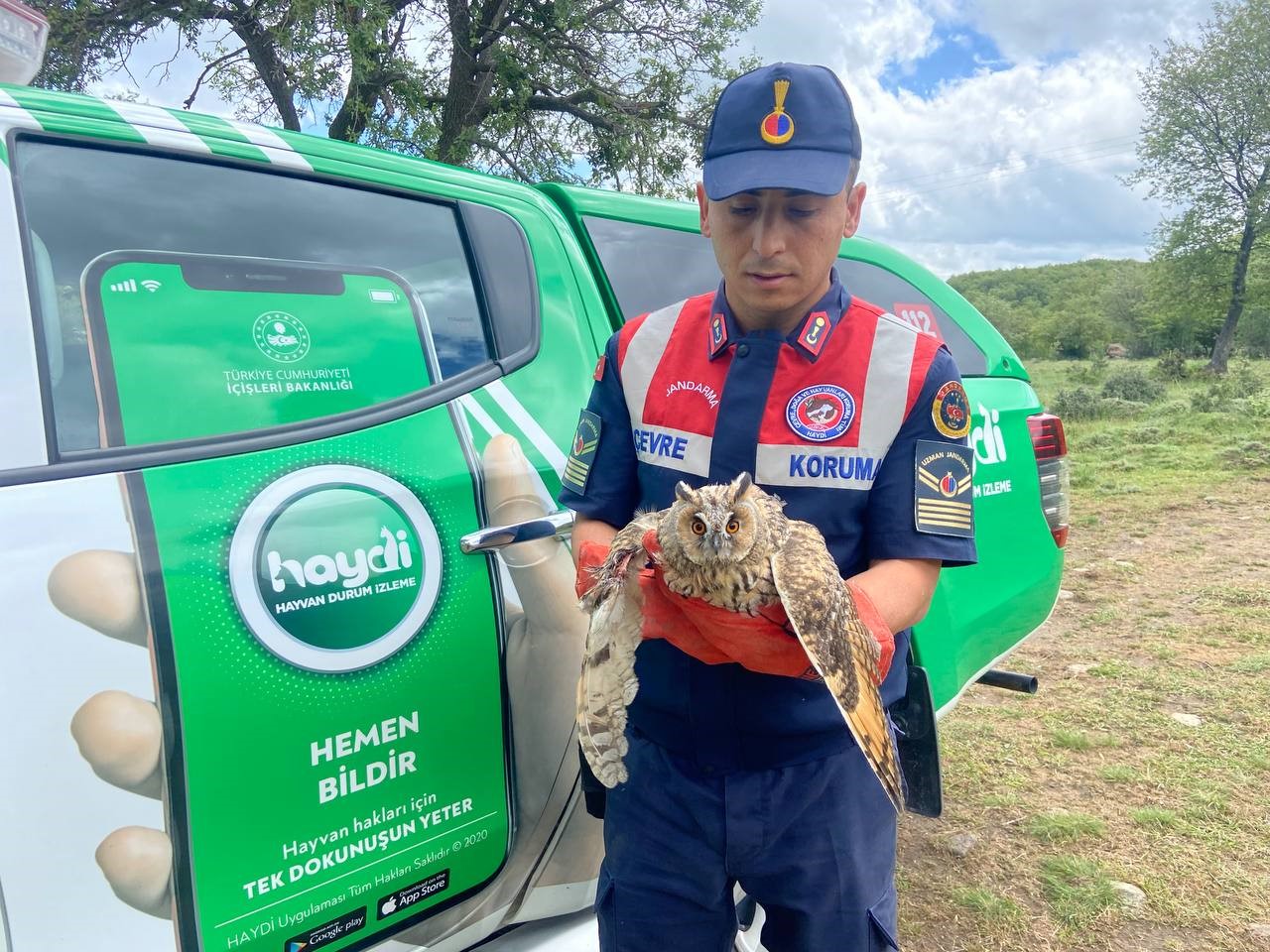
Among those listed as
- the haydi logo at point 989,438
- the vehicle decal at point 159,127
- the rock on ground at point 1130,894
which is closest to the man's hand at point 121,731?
the vehicle decal at point 159,127

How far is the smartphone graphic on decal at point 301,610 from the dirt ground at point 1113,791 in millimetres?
1839

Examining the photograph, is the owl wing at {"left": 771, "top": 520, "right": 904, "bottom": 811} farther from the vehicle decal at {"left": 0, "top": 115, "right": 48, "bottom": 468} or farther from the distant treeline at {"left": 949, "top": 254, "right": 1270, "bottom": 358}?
the distant treeline at {"left": 949, "top": 254, "right": 1270, "bottom": 358}

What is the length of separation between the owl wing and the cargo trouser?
0.67 feet

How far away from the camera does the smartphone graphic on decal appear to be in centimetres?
133

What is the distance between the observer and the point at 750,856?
56.9 inches

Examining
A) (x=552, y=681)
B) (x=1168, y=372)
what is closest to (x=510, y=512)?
(x=552, y=681)

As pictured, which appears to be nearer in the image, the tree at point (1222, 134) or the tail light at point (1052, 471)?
the tail light at point (1052, 471)

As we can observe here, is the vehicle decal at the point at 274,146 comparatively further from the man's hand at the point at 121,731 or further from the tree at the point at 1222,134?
the tree at the point at 1222,134

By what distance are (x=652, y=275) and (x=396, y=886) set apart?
1.82 metres

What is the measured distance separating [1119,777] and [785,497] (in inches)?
115

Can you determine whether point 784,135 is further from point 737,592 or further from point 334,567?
point 334,567

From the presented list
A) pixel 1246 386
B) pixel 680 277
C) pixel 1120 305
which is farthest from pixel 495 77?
pixel 1120 305

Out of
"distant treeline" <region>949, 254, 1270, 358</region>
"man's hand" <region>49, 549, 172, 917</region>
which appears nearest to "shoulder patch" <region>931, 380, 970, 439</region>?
"man's hand" <region>49, 549, 172, 917</region>

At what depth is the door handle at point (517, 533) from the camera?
168 centimetres
